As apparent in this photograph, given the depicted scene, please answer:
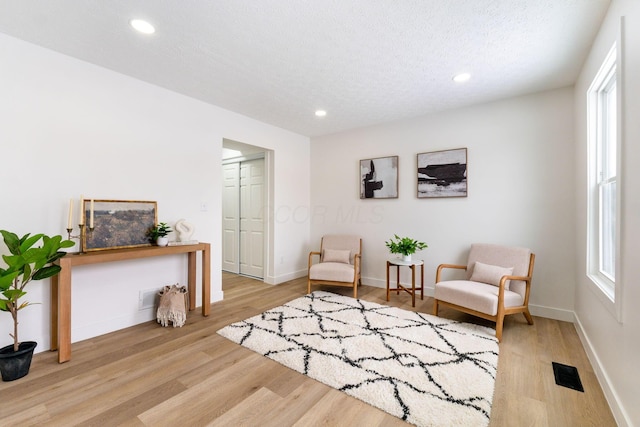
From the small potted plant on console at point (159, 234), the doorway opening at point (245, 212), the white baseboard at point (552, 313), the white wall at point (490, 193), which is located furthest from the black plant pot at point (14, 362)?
the white baseboard at point (552, 313)

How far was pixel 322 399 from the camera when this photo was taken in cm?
173

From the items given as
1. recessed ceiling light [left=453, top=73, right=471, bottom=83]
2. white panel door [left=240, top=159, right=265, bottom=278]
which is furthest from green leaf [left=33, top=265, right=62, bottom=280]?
recessed ceiling light [left=453, top=73, right=471, bottom=83]

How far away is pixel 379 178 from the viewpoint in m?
4.27

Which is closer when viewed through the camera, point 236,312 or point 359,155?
point 236,312

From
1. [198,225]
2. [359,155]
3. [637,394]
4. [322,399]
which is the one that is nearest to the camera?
[637,394]

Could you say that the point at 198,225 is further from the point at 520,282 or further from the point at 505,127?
the point at 505,127

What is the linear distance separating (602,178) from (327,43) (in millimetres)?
2527

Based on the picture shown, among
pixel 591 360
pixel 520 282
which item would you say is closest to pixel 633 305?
pixel 591 360

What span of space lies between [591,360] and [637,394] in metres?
0.99

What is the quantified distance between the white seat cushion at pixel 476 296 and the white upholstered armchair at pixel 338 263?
1.12m

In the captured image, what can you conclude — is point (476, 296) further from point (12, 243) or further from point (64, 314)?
point (12, 243)

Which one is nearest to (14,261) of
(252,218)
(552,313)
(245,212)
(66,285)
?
(66,285)

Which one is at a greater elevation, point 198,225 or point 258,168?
point 258,168

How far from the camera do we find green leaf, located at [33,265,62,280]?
198 cm
